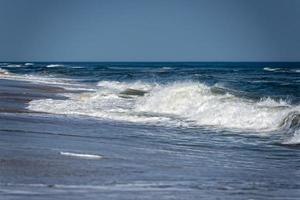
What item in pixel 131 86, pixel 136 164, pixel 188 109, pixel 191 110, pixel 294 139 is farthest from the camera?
pixel 131 86

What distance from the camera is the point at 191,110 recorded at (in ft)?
84.9

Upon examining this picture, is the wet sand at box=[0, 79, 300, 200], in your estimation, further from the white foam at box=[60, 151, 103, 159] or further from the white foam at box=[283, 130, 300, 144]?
the white foam at box=[283, 130, 300, 144]

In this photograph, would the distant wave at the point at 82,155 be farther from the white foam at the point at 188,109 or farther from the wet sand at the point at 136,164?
the white foam at the point at 188,109

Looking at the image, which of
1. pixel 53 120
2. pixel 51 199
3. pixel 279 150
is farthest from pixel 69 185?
pixel 53 120

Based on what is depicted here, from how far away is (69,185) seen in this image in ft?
30.2

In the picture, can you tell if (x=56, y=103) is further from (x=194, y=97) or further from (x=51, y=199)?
(x=51, y=199)

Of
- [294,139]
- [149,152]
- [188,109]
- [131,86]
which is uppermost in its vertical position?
[149,152]

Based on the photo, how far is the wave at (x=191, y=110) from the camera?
20.9m

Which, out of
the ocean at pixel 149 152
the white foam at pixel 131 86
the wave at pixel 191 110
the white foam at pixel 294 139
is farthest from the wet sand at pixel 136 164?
the white foam at pixel 131 86

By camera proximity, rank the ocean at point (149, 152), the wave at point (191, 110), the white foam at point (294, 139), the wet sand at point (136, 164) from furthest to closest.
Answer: the wave at point (191, 110), the white foam at point (294, 139), the ocean at point (149, 152), the wet sand at point (136, 164)

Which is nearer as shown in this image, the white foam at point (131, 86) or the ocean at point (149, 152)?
the ocean at point (149, 152)

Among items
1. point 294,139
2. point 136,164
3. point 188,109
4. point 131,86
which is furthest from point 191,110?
point 131,86

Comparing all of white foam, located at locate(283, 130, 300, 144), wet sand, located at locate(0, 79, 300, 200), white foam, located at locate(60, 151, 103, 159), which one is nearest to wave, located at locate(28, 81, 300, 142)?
white foam, located at locate(283, 130, 300, 144)

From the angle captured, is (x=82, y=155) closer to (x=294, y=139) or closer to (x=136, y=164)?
(x=136, y=164)
